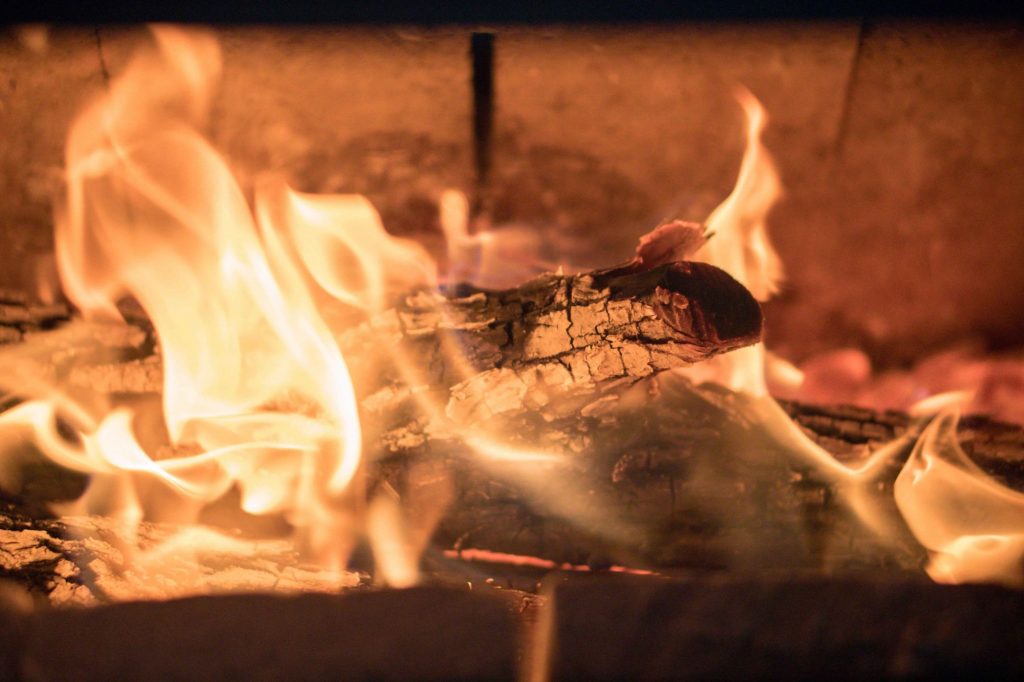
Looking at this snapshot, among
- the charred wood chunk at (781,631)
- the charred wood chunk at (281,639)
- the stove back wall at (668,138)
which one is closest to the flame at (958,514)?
the stove back wall at (668,138)

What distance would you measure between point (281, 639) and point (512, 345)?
923 millimetres

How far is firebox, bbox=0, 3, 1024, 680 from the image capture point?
3.64 ft

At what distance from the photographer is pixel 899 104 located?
2412 mm

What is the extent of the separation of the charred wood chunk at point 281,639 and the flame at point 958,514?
150 cm

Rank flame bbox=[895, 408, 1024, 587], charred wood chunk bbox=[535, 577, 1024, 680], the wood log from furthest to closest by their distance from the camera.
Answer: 1. flame bbox=[895, 408, 1024, 587]
2. the wood log
3. charred wood chunk bbox=[535, 577, 1024, 680]

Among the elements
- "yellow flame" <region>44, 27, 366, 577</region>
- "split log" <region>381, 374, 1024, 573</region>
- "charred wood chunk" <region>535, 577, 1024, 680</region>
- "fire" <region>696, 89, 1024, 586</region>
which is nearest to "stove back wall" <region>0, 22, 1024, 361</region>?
"yellow flame" <region>44, 27, 366, 577</region>

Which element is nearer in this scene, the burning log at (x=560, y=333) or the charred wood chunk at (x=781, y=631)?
the charred wood chunk at (x=781, y=631)

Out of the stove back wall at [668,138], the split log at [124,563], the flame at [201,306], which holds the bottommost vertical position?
the split log at [124,563]

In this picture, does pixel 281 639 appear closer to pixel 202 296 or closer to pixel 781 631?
pixel 781 631

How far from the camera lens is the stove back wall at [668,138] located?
7.68 feet

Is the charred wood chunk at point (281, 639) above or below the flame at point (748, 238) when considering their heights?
below

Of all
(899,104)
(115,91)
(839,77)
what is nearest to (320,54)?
(115,91)

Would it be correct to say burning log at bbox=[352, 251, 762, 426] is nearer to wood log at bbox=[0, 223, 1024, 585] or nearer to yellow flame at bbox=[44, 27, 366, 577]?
wood log at bbox=[0, 223, 1024, 585]

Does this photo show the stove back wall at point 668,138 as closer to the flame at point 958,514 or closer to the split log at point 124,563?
the flame at point 958,514
